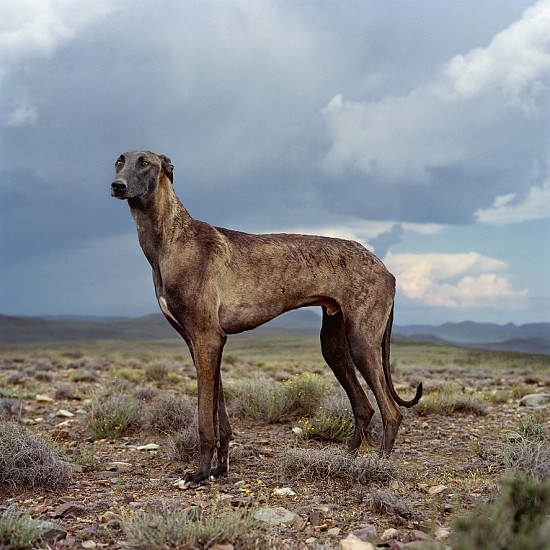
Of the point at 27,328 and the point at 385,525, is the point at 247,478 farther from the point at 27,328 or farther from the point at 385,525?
the point at 27,328

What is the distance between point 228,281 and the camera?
7289mm

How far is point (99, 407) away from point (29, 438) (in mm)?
3675

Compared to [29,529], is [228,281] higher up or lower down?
higher up

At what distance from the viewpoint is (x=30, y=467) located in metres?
6.95

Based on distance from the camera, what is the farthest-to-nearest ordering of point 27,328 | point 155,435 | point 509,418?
point 27,328 → point 509,418 → point 155,435

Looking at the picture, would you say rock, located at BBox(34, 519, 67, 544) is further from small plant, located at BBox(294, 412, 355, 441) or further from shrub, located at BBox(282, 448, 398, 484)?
small plant, located at BBox(294, 412, 355, 441)

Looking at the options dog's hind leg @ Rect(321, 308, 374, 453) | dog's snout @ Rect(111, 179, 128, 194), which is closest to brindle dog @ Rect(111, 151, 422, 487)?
dog's snout @ Rect(111, 179, 128, 194)

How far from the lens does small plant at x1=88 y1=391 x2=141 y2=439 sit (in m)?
10.5

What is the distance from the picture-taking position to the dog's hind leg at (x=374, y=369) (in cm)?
776

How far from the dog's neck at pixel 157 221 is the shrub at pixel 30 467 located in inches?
98.4

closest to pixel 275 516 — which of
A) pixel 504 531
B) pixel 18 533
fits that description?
pixel 18 533

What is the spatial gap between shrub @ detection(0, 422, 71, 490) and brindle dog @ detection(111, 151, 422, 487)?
1434mm

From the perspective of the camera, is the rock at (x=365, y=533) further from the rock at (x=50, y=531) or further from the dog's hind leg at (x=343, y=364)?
the dog's hind leg at (x=343, y=364)

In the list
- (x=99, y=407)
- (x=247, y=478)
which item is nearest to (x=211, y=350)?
(x=247, y=478)
